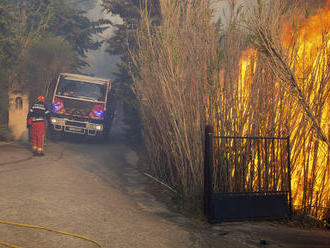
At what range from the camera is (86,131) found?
15008 mm

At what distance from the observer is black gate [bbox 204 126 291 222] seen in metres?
5.46

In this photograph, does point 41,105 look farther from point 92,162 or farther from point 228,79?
point 228,79

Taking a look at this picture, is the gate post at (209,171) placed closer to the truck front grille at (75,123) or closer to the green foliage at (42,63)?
the truck front grille at (75,123)

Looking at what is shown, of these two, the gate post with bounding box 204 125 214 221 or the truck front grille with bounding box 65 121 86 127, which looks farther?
the truck front grille with bounding box 65 121 86 127

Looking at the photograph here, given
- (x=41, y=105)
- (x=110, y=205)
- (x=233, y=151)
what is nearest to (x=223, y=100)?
(x=233, y=151)

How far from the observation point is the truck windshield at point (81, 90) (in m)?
15.2

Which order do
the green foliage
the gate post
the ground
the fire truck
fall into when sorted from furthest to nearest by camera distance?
1. the green foliage
2. the fire truck
3. the gate post
4. the ground

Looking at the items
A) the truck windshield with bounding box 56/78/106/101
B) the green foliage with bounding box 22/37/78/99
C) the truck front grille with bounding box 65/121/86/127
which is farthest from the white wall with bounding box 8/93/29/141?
the truck front grille with bounding box 65/121/86/127

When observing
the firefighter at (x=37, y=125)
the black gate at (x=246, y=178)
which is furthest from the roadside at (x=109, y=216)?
the firefighter at (x=37, y=125)

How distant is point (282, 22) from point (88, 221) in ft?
13.4

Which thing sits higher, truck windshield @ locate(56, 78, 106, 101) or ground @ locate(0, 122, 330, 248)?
truck windshield @ locate(56, 78, 106, 101)

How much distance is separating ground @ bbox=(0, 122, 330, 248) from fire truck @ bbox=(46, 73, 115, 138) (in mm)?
5737

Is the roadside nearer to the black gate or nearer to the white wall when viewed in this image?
the black gate

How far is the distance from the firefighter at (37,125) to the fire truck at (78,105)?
3.33 m
